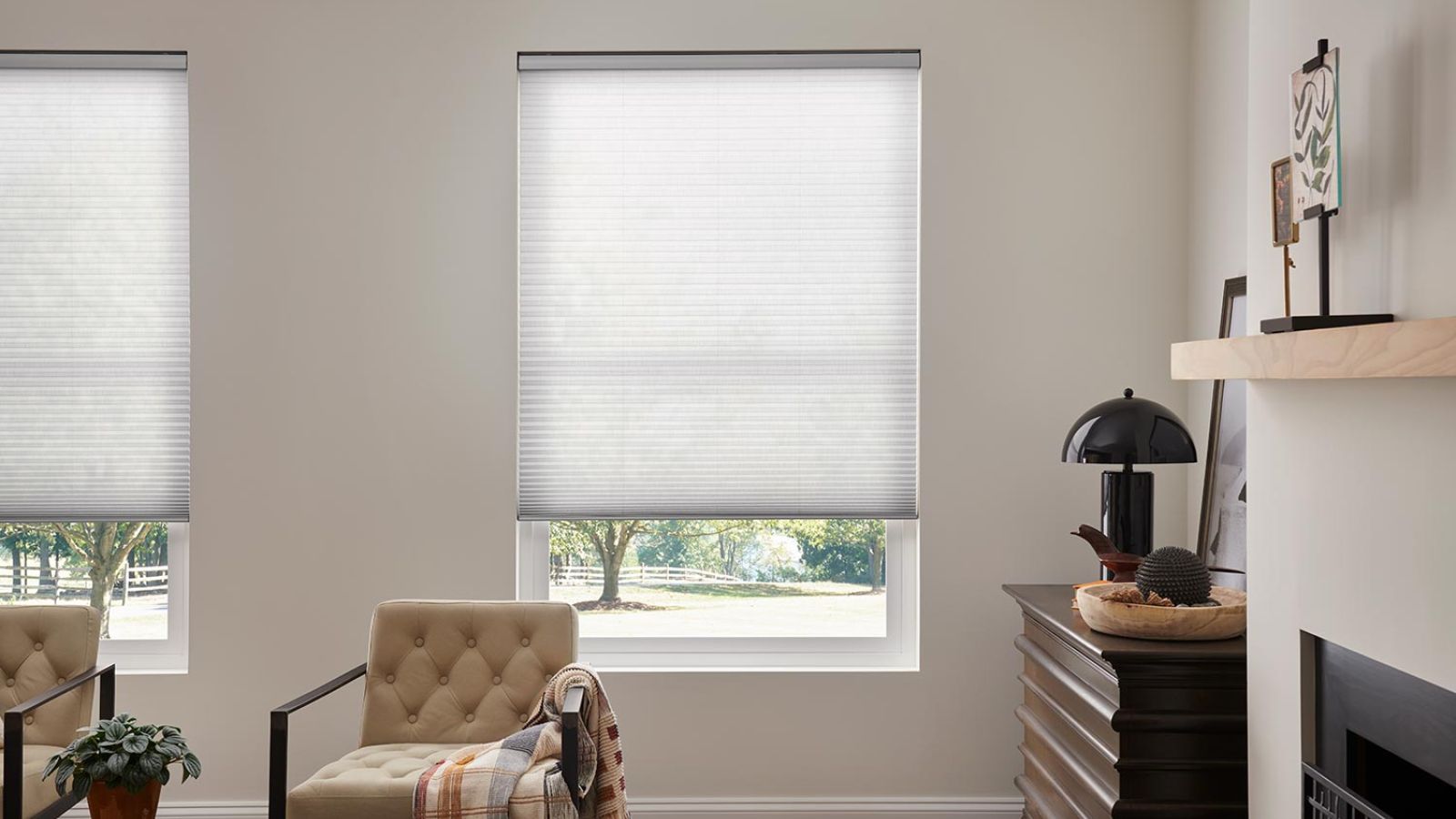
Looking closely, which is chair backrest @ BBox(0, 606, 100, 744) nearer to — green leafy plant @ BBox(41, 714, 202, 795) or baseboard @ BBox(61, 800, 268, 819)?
green leafy plant @ BBox(41, 714, 202, 795)

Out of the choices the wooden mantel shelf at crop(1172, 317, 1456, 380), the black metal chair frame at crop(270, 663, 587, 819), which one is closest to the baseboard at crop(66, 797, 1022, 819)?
the black metal chair frame at crop(270, 663, 587, 819)

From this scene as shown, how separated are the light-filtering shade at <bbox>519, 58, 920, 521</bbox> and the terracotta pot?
1.28m

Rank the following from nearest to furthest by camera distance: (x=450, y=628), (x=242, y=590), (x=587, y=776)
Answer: (x=587, y=776) < (x=450, y=628) < (x=242, y=590)

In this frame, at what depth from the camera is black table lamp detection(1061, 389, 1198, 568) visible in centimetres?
260

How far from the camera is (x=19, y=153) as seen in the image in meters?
3.30

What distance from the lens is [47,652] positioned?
9.47 ft

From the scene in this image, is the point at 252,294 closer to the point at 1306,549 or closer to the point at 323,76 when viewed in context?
the point at 323,76

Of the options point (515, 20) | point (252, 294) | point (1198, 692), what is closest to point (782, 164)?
point (515, 20)

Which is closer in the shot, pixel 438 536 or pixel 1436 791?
pixel 1436 791

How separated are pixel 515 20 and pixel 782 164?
3.18 feet

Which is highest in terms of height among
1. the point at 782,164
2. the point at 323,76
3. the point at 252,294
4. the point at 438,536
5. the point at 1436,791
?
the point at 323,76

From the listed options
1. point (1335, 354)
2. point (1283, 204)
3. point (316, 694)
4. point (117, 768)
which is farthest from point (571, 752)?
point (1283, 204)

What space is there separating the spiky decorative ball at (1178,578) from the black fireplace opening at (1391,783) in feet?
1.71


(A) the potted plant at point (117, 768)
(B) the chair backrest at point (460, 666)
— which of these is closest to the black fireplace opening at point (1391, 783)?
(B) the chair backrest at point (460, 666)
